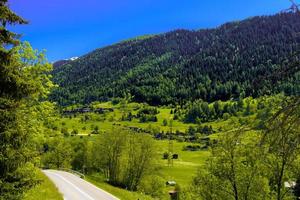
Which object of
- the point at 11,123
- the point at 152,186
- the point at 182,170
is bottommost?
the point at 182,170

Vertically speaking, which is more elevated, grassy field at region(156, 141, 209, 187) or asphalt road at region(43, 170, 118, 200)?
asphalt road at region(43, 170, 118, 200)

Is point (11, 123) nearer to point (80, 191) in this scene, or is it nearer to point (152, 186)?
point (80, 191)

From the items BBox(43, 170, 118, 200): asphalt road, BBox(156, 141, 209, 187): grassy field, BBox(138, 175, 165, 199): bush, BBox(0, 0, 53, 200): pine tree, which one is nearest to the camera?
BBox(0, 0, 53, 200): pine tree

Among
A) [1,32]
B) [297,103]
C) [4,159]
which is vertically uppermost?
[1,32]

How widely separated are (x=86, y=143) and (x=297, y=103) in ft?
405

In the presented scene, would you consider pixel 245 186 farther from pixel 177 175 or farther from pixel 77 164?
pixel 177 175

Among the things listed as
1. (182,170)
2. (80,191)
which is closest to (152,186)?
(80,191)

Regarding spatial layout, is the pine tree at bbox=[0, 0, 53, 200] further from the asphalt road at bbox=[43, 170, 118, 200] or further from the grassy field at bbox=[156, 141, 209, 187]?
the grassy field at bbox=[156, 141, 209, 187]

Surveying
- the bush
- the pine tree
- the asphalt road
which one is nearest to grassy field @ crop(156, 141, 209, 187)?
the bush

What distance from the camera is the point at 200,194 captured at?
4728 centimetres

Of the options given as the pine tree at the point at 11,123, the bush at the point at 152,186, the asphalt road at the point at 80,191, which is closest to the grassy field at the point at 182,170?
the bush at the point at 152,186

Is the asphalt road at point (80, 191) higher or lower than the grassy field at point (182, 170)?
higher

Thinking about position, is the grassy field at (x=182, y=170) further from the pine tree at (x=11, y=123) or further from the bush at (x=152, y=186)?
the pine tree at (x=11, y=123)

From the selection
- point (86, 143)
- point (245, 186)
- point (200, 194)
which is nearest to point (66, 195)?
point (200, 194)
